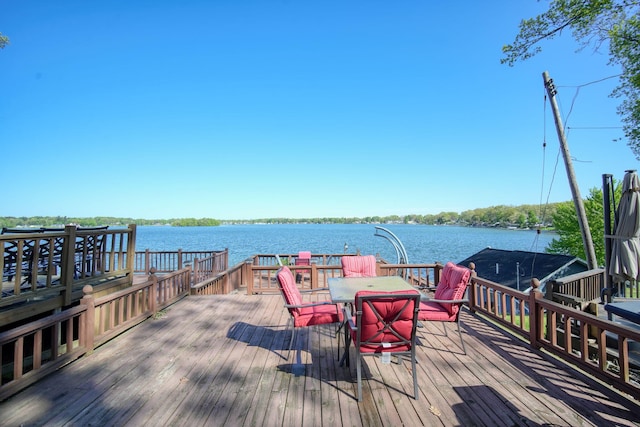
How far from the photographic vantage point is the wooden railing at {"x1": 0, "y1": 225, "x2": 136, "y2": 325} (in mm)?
2967

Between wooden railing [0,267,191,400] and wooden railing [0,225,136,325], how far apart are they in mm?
352

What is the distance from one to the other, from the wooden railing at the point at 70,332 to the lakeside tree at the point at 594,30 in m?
9.88

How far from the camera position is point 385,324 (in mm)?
2219

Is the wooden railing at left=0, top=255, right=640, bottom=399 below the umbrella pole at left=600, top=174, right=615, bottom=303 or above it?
below

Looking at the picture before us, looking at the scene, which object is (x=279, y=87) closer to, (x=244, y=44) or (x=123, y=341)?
(x=244, y=44)

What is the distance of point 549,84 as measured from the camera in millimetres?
6938

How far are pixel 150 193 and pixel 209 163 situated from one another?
14.0 metres

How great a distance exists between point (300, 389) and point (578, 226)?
2224 centimetres

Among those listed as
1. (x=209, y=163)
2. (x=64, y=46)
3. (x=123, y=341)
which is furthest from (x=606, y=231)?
(x=209, y=163)

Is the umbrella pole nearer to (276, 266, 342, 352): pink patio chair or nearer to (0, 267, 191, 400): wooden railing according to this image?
(276, 266, 342, 352): pink patio chair

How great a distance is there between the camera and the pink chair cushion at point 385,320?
2186 millimetres

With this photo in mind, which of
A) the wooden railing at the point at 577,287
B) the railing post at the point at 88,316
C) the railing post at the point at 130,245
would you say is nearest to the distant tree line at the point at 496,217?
the wooden railing at the point at 577,287

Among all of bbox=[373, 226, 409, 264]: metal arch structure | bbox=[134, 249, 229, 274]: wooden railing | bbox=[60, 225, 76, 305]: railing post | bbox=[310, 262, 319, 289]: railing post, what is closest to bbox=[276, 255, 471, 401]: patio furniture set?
bbox=[310, 262, 319, 289]: railing post

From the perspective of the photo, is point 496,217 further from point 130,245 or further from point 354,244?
point 130,245
